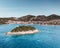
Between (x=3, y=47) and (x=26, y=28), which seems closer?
(x=3, y=47)

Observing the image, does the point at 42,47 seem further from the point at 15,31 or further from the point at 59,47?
the point at 15,31

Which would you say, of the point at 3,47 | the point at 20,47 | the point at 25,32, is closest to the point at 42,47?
the point at 20,47

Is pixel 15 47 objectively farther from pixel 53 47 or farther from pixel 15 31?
pixel 15 31

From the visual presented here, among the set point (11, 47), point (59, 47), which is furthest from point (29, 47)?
point (59, 47)

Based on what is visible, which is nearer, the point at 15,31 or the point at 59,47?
the point at 59,47

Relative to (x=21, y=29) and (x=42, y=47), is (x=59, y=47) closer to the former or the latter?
(x=42, y=47)

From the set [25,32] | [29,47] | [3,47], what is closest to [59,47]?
[29,47]

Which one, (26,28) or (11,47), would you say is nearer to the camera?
(11,47)
